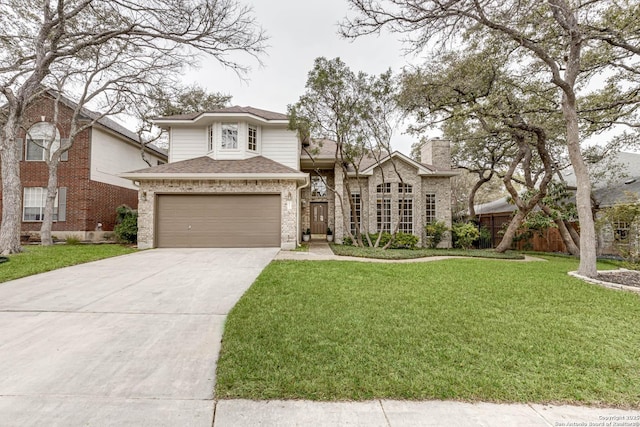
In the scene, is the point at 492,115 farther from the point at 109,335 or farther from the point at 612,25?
the point at 109,335

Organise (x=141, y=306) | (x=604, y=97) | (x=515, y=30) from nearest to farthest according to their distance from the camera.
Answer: (x=141, y=306) < (x=515, y=30) < (x=604, y=97)

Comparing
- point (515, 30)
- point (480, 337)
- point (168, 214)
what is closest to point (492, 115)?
point (515, 30)

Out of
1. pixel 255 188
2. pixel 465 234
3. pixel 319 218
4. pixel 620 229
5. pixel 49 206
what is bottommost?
pixel 465 234

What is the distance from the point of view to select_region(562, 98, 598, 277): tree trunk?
7.63 m

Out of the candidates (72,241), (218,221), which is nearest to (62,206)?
(72,241)

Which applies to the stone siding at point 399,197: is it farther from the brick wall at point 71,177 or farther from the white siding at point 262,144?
the brick wall at point 71,177

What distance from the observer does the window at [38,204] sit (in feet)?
47.5

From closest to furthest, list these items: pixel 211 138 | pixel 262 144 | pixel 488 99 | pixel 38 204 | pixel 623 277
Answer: pixel 623 277 → pixel 488 99 → pixel 211 138 → pixel 262 144 → pixel 38 204

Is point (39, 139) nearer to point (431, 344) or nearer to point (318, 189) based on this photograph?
point (318, 189)

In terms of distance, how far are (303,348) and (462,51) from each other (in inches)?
479

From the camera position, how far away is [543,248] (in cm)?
1581

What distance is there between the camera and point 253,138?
44.2 ft

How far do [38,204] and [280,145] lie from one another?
12942 mm

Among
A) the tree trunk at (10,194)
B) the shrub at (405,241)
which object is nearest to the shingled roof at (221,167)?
the tree trunk at (10,194)
